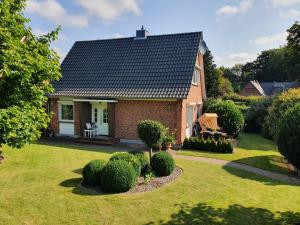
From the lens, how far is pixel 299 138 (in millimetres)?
12906

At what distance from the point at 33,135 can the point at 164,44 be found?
15.7m

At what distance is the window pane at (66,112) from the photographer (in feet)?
69.1

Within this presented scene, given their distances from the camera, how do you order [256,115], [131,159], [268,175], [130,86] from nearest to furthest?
[131,159], [268,175], [130,86], [256,115]

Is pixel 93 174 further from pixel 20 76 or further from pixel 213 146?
pixel 213 146

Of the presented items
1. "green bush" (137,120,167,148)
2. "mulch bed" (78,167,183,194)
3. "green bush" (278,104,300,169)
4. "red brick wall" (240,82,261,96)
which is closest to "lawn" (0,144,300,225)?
"mulch bed" (78,167,183,194)

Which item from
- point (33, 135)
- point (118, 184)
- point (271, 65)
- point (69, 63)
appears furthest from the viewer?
point (271, 65)

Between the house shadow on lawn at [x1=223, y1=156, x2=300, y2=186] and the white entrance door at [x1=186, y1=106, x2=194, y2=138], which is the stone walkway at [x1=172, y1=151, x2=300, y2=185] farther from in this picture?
the white entrance door at [x1=186, y1=106, x2=194, y2=138]

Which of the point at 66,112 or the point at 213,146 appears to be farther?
the point at 66,112

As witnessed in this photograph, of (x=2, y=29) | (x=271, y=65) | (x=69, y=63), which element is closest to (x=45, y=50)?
(x=2, y=29)

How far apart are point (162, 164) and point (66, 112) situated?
1178 centimetres

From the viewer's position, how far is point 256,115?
28250 millimetres

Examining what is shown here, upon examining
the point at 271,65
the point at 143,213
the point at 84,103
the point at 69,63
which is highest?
the point at 271,65

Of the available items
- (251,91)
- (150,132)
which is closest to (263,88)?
(251,91)

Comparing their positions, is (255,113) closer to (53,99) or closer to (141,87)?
(141,87)
